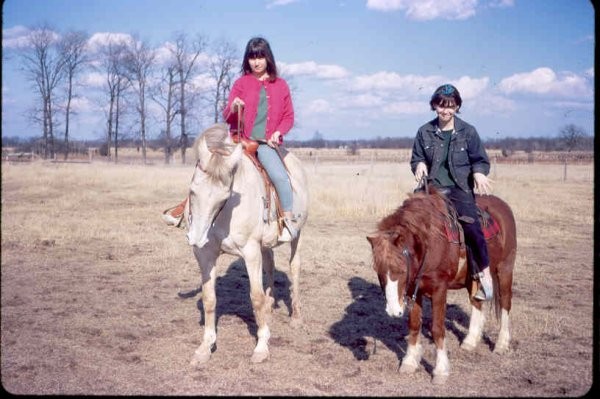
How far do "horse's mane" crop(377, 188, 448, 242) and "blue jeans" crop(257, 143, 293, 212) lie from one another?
142 centimetres

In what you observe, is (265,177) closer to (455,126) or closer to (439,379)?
(455,126)

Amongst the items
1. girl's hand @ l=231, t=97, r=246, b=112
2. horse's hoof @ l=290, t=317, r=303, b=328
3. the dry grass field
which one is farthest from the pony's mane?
horse's hoof @ l=290, t=317, r=303, b=328

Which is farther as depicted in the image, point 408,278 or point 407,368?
point 407,368

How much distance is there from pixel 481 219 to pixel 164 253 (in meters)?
6.97

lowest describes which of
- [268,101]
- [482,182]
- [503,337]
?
[503,337]

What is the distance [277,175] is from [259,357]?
2.02 m

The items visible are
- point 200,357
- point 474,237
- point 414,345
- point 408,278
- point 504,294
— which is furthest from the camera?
point 504,294

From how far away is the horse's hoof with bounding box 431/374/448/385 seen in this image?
14.4 feet

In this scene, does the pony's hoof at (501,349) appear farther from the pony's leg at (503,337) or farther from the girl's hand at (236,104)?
the girl's hand at (236,104)

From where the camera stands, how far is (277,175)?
5.38 metres

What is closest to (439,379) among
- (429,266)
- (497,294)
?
(429,266)

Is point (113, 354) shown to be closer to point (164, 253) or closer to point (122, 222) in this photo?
point (164, 253)

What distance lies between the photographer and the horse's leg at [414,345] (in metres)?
4.71

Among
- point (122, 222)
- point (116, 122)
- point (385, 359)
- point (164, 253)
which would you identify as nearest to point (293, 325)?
point (385, 359)
